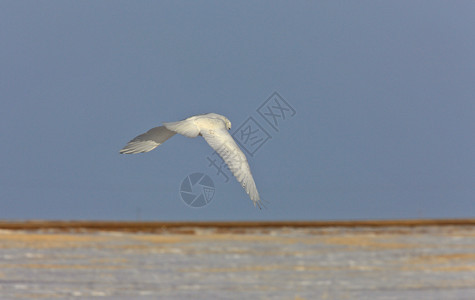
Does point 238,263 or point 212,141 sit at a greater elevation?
point 238,263

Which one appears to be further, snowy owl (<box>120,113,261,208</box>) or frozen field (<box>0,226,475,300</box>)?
snowy owl (<box>120,113,261,208</box>)

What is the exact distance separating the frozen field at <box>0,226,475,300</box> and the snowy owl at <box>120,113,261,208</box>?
1824 millimetres

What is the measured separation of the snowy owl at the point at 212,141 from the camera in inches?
122

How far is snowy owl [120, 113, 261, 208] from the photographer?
310 cm

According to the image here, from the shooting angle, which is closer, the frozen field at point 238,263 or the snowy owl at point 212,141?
the frozen field at point 238,263

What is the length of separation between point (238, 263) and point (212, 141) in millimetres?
2528

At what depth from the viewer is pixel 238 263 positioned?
0.93 m

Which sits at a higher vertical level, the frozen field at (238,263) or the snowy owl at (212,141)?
the frozen field at (238,263)

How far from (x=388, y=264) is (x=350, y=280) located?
88 mm

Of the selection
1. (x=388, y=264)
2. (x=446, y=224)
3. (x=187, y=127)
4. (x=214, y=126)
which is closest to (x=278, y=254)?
(x=388, y=264)

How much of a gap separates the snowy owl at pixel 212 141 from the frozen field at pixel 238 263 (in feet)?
5.99

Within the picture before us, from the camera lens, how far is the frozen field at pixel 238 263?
0.92 m

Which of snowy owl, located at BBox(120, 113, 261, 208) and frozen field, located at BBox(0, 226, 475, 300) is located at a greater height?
frozen field, located at BBox(0, 226, 475, 300)

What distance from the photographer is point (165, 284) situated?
3.00 ft
